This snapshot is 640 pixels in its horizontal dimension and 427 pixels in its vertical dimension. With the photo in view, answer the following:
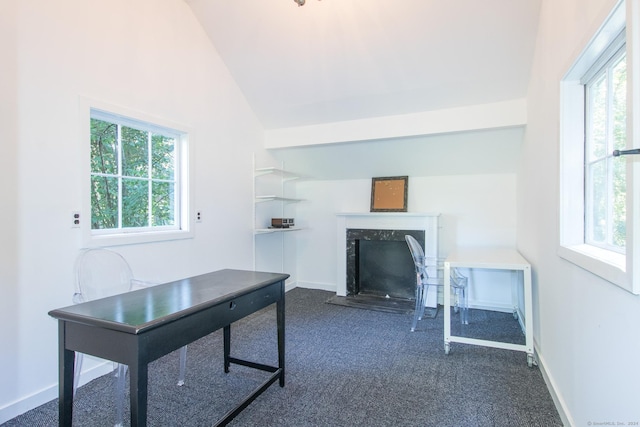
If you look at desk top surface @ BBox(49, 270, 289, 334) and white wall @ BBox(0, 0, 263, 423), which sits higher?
white wall @ BBox(0, 0, 263, 423)

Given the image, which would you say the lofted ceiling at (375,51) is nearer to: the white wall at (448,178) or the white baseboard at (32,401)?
the white wall at (448,178)

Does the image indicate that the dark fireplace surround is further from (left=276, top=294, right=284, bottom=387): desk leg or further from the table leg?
(left=276, top=294, right=284, bottom=387): desk leg

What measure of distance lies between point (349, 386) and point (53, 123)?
96.0 inches

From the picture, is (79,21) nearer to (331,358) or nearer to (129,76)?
(129,76)

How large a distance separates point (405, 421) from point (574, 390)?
0.83 m

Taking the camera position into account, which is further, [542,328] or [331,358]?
[331,358]

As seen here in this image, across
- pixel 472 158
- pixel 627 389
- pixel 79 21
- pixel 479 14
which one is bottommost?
pixel 627 389

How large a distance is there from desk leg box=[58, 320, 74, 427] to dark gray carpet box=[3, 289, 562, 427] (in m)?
0.51

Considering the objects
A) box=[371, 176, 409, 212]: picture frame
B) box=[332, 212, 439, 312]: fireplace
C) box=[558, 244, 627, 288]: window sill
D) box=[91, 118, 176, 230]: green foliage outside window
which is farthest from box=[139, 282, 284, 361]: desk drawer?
box=[371, 176, 409, 212]: picture frame

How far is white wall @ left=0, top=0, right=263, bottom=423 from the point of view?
1.86 m

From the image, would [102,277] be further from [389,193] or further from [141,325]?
[389,193]

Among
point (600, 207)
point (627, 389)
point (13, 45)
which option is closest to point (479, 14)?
point (600, 207)

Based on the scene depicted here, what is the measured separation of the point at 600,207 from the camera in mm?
1612

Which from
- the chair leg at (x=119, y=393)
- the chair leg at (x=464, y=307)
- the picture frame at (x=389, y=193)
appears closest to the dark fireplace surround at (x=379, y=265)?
the picture frame at (x=389, y=193)
